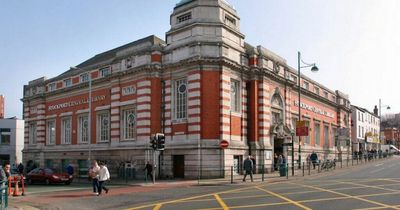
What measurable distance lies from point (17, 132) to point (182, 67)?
157ft

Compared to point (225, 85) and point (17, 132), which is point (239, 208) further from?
point (17, 132)

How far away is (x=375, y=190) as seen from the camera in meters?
20.4

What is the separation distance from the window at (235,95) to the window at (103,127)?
1240cm

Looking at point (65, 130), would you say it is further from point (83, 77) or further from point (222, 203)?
point (222, 203)

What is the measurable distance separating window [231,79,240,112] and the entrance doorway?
5.63 meters

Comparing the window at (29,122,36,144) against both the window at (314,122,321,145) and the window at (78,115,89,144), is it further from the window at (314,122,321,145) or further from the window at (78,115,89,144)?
the window at (314,122,321,145)

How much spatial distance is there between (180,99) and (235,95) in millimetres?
4424

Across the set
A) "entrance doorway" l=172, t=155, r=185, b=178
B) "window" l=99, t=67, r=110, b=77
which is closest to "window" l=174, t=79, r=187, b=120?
"entrance doorway" l=172, t=155, r=185, b=178

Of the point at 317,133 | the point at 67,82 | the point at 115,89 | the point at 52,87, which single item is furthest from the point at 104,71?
the point at 317,133

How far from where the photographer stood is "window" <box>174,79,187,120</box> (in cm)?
3528

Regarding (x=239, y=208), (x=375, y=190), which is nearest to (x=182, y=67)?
(x=375, y=190)

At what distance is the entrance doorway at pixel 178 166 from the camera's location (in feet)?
113

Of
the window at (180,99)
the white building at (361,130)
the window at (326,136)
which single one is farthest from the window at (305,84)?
the white building at (361,130)

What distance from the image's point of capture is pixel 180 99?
3569 cm
